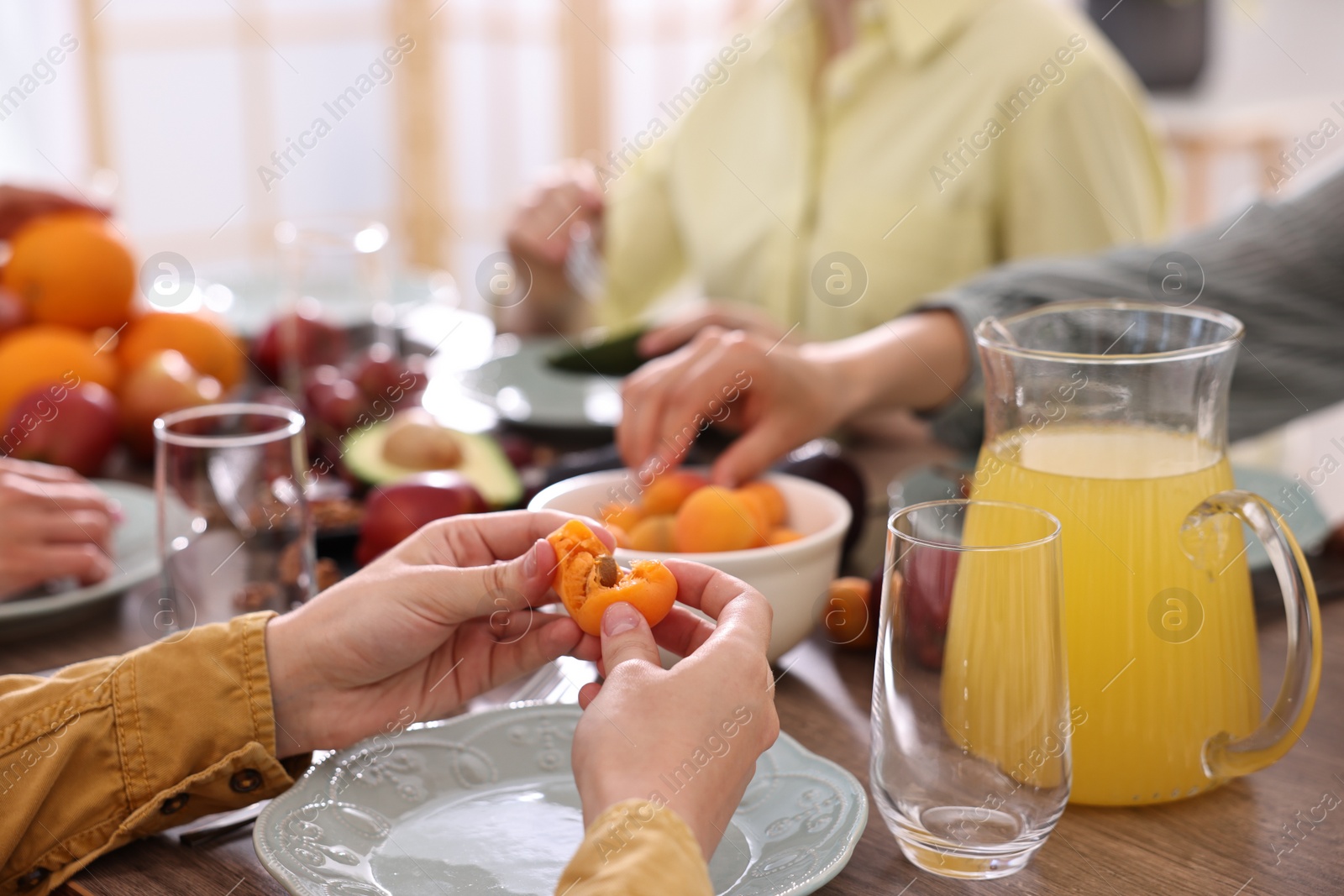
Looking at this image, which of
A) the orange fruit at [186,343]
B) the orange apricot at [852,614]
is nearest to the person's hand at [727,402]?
the orange apricot at [852,614]

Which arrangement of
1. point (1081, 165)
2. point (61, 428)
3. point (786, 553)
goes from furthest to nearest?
point (1081, 165), point (61, 428), point (786, 553)

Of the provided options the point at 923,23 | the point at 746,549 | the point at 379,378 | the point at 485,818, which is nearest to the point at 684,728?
the point at 485,818

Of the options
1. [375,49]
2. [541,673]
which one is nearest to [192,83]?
[375,49]

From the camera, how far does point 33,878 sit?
606mm

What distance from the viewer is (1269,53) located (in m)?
3.37

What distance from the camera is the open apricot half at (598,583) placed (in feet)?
2.03

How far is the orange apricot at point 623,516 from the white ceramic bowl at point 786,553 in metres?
0.02

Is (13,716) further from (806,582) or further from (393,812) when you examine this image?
(806,582)

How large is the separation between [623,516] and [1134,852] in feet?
1.25

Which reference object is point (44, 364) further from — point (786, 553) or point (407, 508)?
point (786, 553)

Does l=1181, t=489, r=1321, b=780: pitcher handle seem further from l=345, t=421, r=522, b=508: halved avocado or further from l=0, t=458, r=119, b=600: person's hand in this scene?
l=0, t=458, r=119, b=600: person's hand

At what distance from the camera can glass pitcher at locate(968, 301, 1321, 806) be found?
2.08ft

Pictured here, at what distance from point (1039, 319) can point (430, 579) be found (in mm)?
384

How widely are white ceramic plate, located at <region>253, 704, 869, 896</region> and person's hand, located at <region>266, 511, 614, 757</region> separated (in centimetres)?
2
